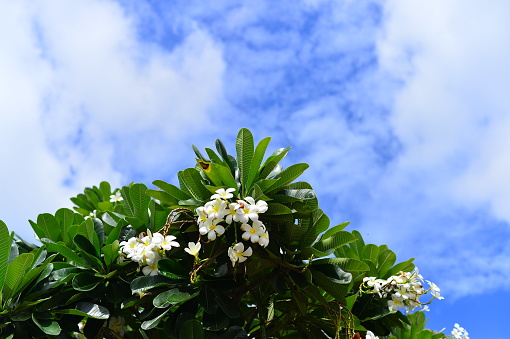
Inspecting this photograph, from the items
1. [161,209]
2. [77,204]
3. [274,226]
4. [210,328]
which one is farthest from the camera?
[77,204]

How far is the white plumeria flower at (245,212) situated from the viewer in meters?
2.22

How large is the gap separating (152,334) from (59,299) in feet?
1.88

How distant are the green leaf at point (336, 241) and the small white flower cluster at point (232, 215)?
15.2 inches

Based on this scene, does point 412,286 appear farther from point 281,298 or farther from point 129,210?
point 129,210

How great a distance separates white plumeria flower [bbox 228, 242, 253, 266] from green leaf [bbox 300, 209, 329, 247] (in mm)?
338

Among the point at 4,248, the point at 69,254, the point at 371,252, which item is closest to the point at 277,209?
the point at 371,252

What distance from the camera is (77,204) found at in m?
4.47

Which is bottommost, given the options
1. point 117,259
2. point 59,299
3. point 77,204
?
point 59,299

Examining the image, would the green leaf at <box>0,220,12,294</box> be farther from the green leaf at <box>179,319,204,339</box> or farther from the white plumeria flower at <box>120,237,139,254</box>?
the green leaf at <box>179,319,204,339</box>

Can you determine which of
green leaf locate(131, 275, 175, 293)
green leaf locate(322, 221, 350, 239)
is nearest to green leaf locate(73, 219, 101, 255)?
green leaf locate(131, 275, 175, 293)

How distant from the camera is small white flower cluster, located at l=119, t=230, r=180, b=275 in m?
2.29

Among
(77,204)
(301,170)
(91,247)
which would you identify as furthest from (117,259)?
(77,204)

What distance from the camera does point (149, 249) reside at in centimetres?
230

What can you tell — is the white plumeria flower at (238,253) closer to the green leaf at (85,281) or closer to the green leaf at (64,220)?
the green leaf at (85,281)
